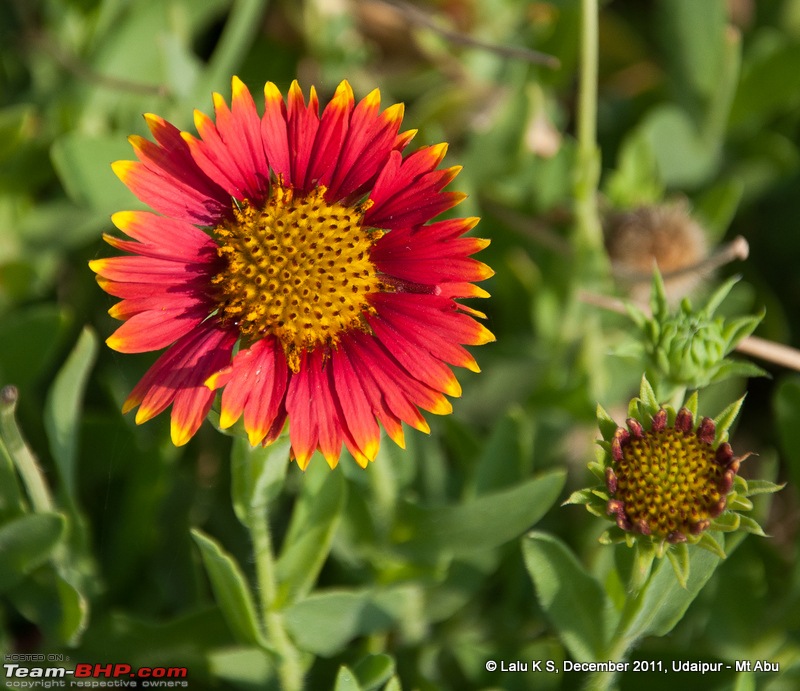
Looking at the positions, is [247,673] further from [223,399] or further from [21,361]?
[21,361]

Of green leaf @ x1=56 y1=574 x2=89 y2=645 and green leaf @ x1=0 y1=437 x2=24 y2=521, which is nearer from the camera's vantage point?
green leaf @ x1=0 y1=437 x2=24 y2=521

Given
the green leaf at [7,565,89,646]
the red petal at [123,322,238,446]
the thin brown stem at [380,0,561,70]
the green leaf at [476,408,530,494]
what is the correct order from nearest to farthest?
the red petal at [123,322,238,446] < the green leaf at [7,565,89,646] < the green leaf at [476,408,530,494] < the thin brown stem at [380,0,561,70]

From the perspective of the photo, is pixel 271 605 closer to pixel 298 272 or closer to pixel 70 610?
pixel 70 610

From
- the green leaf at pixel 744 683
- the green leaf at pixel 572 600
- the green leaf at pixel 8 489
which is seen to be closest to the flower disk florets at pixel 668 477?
the green leaf at pixel 572 600

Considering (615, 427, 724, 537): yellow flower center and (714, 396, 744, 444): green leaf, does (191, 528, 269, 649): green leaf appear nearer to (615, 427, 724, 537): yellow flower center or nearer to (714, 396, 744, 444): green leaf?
(615, 427, 724, 537): yellow flower center

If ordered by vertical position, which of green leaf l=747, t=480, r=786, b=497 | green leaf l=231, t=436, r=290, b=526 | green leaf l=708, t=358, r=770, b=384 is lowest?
green leaf l=747, t=480, r=786, b=497

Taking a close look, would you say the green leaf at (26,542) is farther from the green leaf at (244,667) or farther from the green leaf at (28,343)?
the green leaf at (28,343)

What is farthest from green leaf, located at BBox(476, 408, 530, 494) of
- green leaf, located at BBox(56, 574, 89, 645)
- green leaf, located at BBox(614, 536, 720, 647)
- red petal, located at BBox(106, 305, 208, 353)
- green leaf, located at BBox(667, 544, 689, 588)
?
green leaf, located at BBox(56, 574, 89, 645)

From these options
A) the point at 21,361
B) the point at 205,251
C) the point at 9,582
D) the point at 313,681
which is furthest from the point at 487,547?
the point at 21,361
